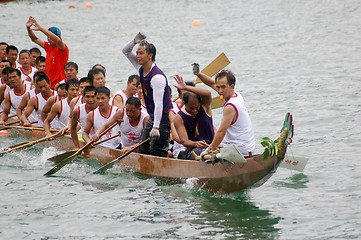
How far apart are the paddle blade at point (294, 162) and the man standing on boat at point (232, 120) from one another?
1.52 feet

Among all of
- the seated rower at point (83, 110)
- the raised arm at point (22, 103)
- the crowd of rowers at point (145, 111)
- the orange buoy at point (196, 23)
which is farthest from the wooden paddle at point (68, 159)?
the orange buoy at point (196, 23)

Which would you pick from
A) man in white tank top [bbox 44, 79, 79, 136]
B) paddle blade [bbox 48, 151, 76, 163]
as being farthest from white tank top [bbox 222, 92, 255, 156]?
man in white tank top [bbox 44, 79, 79, 136]

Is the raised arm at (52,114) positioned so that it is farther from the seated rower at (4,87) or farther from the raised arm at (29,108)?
the seated rower at (4,87)

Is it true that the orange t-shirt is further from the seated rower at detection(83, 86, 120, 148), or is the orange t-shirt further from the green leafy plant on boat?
the green leafy plant on boat

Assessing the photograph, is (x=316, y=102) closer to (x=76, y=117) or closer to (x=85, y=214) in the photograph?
(x=76, y=117)

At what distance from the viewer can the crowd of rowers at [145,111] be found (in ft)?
22.8

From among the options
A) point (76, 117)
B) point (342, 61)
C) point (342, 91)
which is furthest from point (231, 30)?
point (76, 117)

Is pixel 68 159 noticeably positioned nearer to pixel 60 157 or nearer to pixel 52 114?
pixel 60 157

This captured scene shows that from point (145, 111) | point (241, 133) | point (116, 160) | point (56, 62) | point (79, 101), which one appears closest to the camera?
point (241, 133)

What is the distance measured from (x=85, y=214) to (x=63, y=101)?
307 cm

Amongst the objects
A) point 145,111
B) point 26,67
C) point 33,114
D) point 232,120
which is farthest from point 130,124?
point 26,67

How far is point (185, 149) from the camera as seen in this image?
7.92 meters

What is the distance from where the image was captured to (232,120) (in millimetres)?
6805

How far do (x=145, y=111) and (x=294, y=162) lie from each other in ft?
8.12
